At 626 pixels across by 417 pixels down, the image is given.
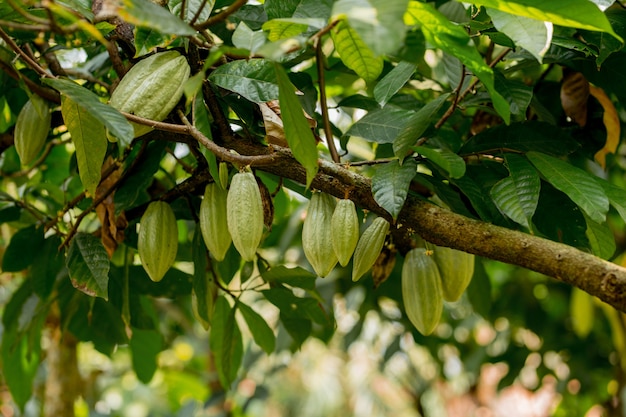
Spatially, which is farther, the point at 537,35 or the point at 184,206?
the point at 184,206

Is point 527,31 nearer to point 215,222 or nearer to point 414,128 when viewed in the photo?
point 414,128

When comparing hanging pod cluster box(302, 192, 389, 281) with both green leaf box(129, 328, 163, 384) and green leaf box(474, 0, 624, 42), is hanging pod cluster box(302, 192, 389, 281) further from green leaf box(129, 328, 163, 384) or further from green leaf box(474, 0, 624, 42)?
green leaf box(129, 328, 163, 384)

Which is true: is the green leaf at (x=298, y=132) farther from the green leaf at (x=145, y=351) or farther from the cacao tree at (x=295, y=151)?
the green leaf at (x=145, y=351)

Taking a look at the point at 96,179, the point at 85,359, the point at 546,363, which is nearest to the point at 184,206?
the point at 96,179

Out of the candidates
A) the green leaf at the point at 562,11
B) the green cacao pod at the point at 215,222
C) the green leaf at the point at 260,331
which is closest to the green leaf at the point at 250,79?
the green cacao pod at the point at 215,222

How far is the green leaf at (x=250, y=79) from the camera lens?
0.80 metres

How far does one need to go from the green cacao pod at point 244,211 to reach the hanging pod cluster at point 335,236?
0.07 m

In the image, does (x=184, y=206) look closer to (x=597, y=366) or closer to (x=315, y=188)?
(x=315, y=188)

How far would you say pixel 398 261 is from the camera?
144 cm

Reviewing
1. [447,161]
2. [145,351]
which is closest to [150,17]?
[447,161]

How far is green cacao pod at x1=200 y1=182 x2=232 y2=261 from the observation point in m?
0.86

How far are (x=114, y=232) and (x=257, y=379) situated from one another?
5.58 ft

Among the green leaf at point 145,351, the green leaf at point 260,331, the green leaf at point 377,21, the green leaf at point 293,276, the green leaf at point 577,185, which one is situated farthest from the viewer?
the green leaf at point 145,351

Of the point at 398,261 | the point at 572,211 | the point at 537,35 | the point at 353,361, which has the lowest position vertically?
the point at 353,361
